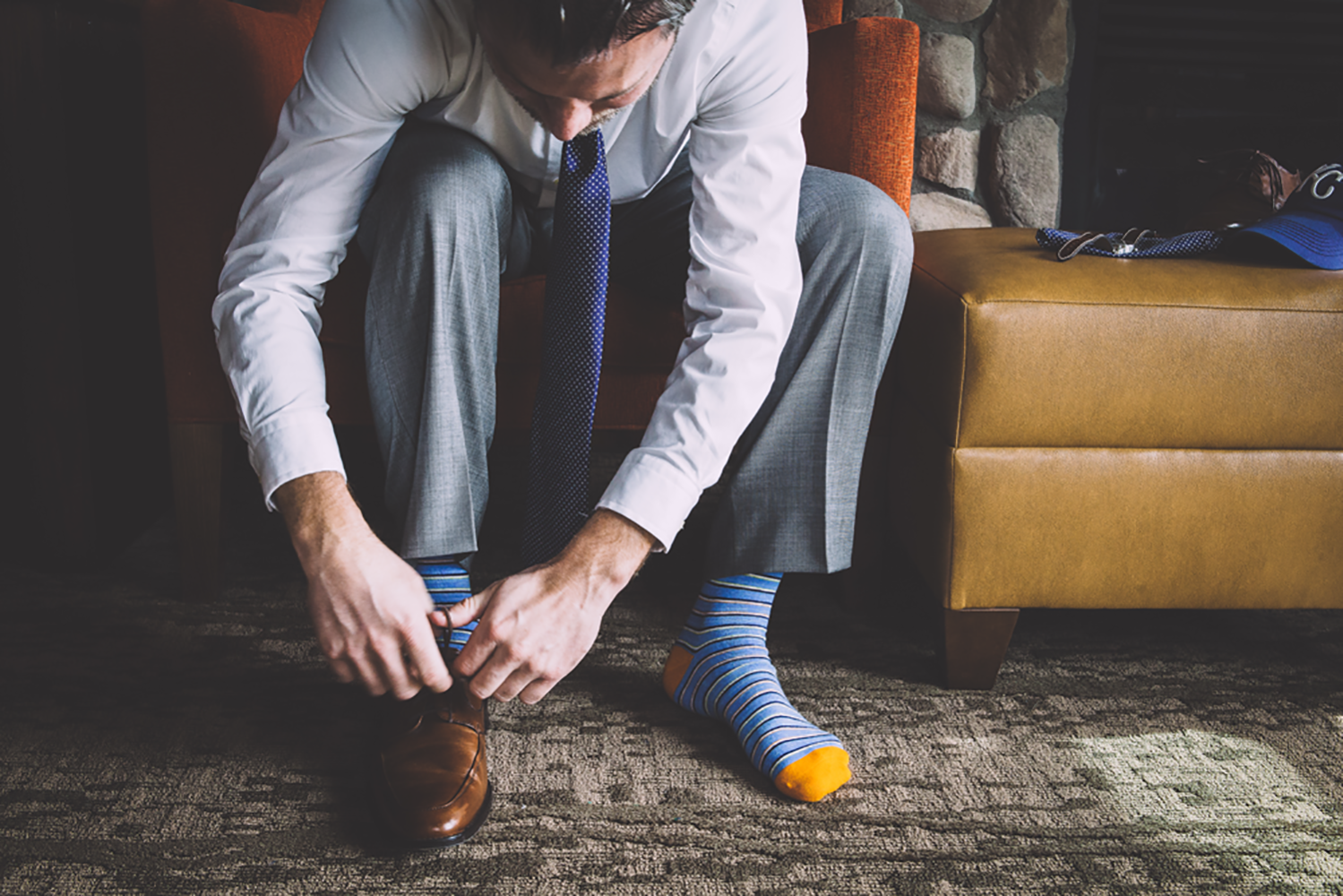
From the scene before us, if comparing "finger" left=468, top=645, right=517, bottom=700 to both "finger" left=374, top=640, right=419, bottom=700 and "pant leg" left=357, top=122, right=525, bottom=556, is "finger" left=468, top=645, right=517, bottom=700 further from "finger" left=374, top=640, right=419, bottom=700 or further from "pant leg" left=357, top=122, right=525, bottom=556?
"pant leg" left=357, top=122, right=525, bottom=556

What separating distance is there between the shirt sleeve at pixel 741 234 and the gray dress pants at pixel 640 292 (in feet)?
0.27

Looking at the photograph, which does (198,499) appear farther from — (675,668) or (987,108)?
(987,108)

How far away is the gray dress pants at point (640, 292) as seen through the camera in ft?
2.41

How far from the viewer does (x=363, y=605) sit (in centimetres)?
60

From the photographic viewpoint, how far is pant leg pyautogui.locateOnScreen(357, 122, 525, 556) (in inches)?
28.7

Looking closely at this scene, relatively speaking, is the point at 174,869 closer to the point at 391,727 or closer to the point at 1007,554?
the point at 391,727

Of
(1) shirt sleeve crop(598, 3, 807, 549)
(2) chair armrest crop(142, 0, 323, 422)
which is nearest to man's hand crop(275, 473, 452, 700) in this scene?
(1) shirt sleeve crop(598, 3, 807, 549)

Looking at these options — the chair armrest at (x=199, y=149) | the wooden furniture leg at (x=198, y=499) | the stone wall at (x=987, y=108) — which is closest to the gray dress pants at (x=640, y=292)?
the chair armrest at (x=199, y=149)

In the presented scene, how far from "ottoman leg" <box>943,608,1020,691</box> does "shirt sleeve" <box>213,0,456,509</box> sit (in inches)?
24.1

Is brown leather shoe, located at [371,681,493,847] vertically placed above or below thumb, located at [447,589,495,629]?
below

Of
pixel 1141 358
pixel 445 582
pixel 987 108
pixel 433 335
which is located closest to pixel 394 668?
pixel 445 582

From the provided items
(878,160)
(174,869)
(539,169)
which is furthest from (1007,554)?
(174,869)

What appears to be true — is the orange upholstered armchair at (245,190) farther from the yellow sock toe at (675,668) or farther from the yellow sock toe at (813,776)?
the yellow sock toe at (813,776)

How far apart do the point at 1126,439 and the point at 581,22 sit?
0.64 metres
